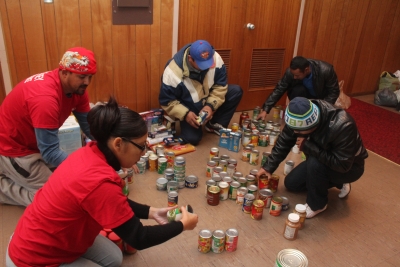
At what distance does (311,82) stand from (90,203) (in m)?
2.27

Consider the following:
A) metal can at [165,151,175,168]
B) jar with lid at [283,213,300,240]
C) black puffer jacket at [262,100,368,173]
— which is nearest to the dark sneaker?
metal can at [165,151,175,168]

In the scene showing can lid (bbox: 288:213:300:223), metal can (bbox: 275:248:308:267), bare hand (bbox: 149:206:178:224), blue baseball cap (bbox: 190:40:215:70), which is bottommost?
can lid (bbox: 288:213:300:223)

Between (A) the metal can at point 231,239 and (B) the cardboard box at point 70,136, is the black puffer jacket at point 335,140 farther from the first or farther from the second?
(B) the cardboard box at point 70,136

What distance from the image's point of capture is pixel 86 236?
1.19 meters

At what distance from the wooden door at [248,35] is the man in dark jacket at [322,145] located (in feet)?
4.75

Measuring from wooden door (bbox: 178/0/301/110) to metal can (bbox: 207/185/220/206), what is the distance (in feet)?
4.83

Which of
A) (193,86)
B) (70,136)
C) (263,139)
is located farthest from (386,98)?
(70,136)

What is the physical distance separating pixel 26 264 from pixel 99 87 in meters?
1.85

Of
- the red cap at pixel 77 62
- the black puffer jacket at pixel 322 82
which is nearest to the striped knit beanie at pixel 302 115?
the red cap at pixel 77 62

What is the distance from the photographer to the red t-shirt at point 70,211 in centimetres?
104

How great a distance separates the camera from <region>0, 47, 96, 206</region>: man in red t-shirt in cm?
164

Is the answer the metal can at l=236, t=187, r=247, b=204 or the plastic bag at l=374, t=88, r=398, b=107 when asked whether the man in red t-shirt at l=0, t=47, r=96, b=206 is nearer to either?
the metal can at l=236, t=187, r=247, b=204

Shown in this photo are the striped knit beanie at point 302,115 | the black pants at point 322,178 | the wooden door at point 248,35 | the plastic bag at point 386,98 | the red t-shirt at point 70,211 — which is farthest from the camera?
the plastic bag at point 386,98

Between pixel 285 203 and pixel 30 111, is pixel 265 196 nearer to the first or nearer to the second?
pixel 285 203
